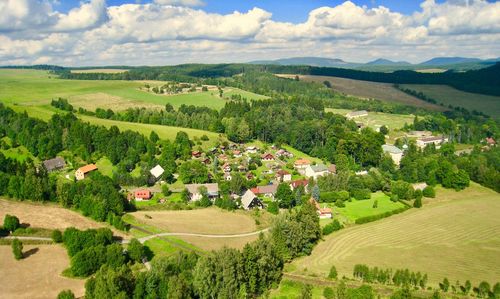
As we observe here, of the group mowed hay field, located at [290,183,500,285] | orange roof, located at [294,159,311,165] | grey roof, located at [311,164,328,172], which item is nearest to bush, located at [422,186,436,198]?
mowed hay field, located at [290,183,500,285]

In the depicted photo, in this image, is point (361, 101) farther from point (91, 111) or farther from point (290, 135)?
point (91, 111)

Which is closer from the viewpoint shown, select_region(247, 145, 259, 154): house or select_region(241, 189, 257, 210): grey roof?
select_region(241, 189, 257, 210): grey roof

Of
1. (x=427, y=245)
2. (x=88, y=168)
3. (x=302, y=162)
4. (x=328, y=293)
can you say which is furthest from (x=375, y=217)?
(x=88, y=168)

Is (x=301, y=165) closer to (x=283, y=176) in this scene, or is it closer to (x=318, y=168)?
(x=318, y=168)

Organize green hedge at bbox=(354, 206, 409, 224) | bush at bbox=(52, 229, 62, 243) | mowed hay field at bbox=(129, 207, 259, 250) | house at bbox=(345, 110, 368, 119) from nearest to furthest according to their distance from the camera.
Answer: bush at bbox=(52, 229, 62, 243)
mowed hay field at bbox=(129, 207, 259, 250)
green hedge at bbox=(354, 206, 409, 224)
house at bbox=(345, 110, 368, 119)

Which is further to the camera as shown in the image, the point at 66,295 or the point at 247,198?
the point at 247,198

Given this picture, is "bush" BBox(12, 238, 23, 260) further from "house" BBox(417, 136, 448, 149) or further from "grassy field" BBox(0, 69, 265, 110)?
"house" BBox(417, 136, 448, 149)

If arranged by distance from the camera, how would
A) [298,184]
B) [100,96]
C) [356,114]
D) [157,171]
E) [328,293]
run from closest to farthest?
[328,293]
[298,184]
[157,171]
[356,114]
[100,96]
